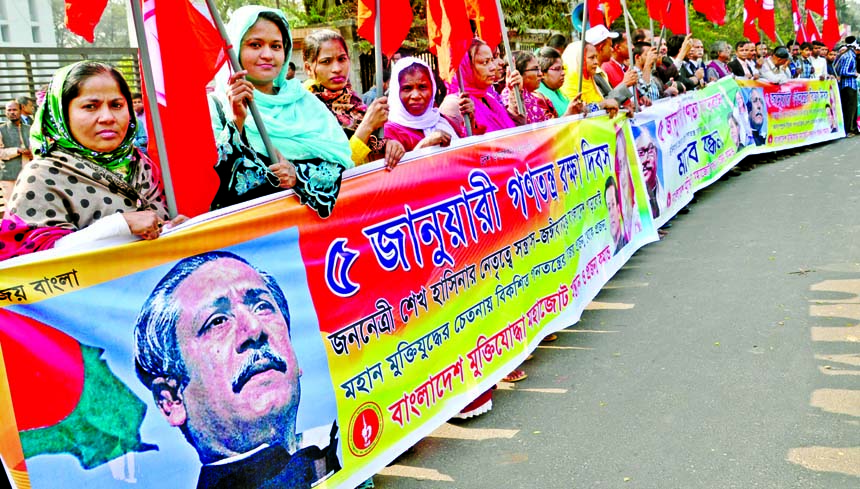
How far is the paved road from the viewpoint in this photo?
3518mm

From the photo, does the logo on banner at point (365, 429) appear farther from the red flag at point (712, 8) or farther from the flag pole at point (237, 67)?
the red flag at point (712, 8)

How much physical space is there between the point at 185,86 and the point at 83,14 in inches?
16.4

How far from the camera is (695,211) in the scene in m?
9.59

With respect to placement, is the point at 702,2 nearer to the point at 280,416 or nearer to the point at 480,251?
the point at 480,251

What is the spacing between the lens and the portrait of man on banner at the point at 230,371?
8.71 ft

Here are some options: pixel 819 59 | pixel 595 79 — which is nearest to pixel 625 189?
pixel 595 79

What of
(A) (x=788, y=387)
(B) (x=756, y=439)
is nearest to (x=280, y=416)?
(B) (x=756, y=439)

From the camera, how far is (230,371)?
2863 mm

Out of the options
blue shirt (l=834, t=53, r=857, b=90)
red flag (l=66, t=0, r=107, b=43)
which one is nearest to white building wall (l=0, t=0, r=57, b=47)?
red flag (l=66, t=0, r=107, b=43)

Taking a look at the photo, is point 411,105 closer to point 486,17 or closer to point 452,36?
point 452,36

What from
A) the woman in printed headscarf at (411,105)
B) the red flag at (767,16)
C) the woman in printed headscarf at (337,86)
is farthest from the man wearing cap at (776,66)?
the woman in printed headscarf at (337,86)

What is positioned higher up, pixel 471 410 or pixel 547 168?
pixel 547 168

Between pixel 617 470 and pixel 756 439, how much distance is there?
26.3 inches

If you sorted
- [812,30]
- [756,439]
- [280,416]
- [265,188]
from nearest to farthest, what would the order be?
[280,416] < [265,188] < [756,439] < [812,30]
